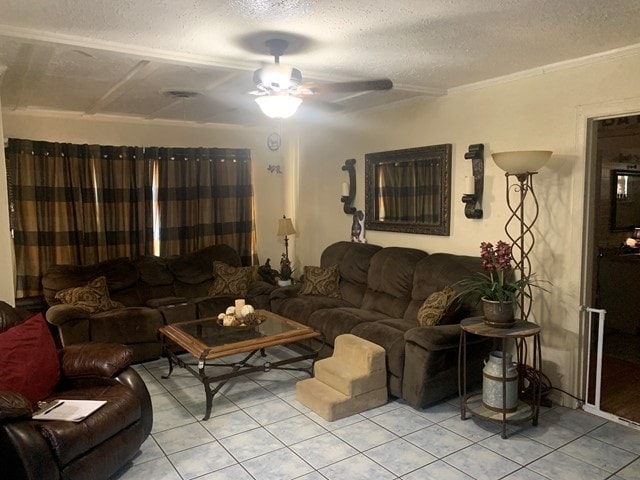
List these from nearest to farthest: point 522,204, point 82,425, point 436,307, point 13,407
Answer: point 13,407, point 82,425, point 522,204, point 436,307

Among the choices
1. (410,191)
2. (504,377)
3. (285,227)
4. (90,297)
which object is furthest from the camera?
(285,227)

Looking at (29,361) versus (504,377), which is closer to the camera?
(29,361)

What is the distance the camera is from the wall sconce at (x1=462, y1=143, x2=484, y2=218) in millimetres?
3996

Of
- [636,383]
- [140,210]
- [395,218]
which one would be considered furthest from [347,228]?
[636,383]

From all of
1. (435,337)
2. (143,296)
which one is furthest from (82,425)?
(143,296)

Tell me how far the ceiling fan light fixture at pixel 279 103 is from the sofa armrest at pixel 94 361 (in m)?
1.74

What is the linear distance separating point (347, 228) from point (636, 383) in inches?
122

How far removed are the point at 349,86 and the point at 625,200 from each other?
4.13 meters

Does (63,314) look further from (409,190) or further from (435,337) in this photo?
(409,190)

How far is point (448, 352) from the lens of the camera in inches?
137

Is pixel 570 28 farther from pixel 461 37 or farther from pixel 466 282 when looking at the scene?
pixel 466 282

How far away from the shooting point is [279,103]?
9.42ft

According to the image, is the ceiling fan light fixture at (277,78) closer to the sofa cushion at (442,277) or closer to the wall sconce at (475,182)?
the wall sconce at (475,182)

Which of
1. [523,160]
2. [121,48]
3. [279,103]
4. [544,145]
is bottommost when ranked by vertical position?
[523,160]
